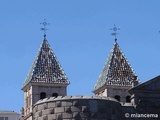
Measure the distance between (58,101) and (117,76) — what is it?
20.4 meters

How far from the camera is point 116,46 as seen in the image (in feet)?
183

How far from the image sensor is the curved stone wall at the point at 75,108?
33.1 metres

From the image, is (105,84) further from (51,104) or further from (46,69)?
(51,104)

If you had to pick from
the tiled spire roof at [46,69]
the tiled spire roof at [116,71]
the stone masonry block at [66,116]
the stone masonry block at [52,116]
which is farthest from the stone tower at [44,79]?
the stone masonry block at [66,116]

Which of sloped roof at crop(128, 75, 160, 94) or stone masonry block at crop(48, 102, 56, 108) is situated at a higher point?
sloped roof at crop(128, 75, 160, 94)

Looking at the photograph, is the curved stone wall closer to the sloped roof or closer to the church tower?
the sloped roof

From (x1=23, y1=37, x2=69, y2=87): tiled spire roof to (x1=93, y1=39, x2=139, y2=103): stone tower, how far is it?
330cm

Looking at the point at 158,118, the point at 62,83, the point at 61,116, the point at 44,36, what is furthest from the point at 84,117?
the point at 44,36

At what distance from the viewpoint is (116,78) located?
53.1 meters

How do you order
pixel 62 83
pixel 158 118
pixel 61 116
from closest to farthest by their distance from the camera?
pixel 61 116
pixel 158 118
pixel 62 83

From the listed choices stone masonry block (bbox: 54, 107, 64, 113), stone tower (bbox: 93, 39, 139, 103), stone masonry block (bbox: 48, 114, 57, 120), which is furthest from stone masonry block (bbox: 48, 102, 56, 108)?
stone tower (bbox: 93, 39, 139, 103)

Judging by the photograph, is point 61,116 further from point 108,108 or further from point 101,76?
point 101,76

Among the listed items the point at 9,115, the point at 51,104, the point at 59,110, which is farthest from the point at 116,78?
the point at 9,115

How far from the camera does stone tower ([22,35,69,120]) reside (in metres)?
52.1
